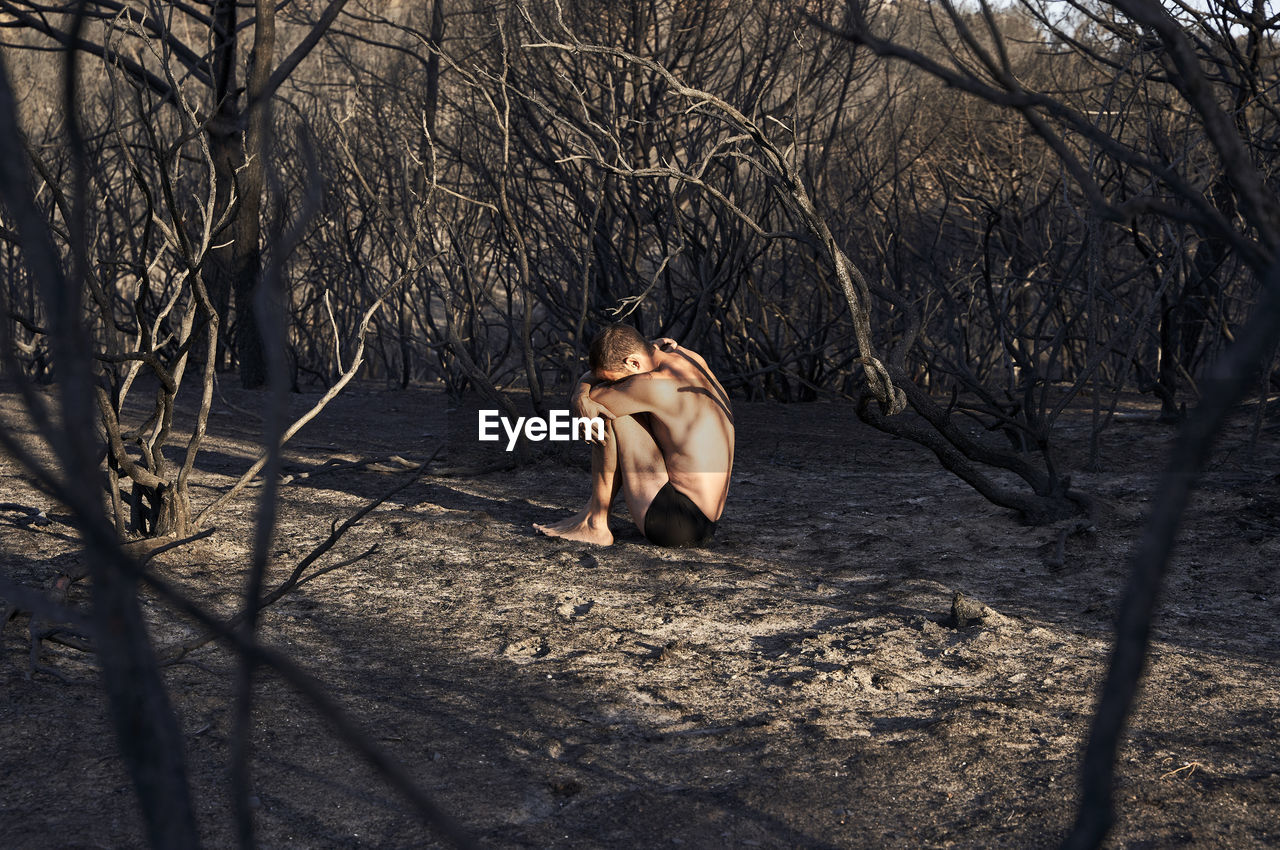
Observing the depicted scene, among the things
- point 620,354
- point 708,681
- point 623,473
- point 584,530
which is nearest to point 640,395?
point 620,354

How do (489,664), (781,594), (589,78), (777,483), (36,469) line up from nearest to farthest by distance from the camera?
(36,469) → (489,664) → (781,594) → (777,483) → (589,78)

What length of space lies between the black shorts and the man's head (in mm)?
450

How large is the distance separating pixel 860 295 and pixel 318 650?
2.14m

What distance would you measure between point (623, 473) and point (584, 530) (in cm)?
26

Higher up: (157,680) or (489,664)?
(157,680)

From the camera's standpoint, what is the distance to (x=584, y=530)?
4.36 meters

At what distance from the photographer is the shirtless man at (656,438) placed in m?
4.16

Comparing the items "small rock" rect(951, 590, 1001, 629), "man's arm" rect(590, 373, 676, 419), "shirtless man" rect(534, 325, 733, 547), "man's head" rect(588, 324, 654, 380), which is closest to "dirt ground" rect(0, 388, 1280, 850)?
"small rock" rect(951, 590, 1001, 629)

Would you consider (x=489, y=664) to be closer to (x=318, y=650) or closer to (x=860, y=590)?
(x=318, y=650)

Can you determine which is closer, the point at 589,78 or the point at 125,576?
the point at 125,576

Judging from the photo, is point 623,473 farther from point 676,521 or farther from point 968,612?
point 968,612

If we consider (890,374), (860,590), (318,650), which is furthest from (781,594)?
(318,650)

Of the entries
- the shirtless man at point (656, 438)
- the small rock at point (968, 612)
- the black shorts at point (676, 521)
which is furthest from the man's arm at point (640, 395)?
the small rock at point (968, 612)

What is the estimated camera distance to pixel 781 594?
3.71m
